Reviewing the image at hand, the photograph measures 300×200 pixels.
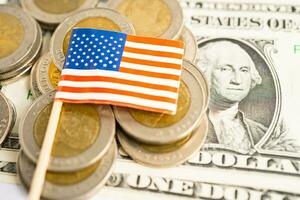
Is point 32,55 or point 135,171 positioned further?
point 32,55

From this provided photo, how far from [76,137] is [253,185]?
421mm

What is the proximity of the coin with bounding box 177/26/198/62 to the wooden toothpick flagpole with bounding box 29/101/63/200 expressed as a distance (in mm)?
379

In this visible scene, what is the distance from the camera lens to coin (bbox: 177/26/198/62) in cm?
112

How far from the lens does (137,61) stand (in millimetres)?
985

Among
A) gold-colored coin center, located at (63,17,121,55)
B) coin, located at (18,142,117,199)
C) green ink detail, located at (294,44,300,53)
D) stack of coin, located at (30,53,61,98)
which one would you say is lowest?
coin, located at (18,142,117,199)

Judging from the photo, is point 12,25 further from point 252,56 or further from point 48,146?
point 252,56

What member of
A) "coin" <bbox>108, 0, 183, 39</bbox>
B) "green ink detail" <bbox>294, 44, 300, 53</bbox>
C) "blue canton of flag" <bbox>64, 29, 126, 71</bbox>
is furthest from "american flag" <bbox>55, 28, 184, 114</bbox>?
"green ink detail" <bbox>294, 44, 300, 53</bbox>

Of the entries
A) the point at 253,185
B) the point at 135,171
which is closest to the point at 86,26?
the point at 135,171

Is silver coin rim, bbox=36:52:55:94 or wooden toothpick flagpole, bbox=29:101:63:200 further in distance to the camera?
silver coin rim, bbox=36:52:55:94

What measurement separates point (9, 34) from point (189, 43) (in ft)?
1.65

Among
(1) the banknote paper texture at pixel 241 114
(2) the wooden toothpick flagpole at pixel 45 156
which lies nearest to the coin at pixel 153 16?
(1) the banknote paper texture at pixel 241 114

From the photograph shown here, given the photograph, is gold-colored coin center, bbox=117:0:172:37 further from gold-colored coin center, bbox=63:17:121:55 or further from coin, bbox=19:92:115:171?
coin, bbox=19:92:115:171

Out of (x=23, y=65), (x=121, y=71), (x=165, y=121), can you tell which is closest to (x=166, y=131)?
(x=165, y=121)

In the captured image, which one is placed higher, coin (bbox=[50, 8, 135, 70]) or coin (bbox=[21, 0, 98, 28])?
coin (bbox=[21, 0, 98, 28])
